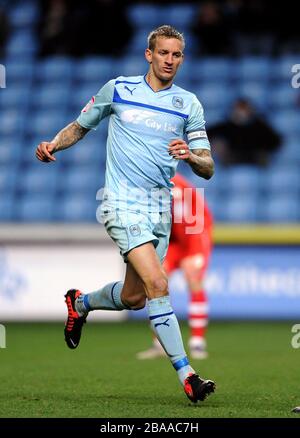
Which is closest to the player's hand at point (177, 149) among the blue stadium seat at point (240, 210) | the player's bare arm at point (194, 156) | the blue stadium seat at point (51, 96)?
the player's bare arm at point (194, 156)

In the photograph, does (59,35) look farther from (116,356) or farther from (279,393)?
(279,393)

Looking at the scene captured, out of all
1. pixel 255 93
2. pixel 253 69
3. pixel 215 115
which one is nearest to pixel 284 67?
pixel 253 69

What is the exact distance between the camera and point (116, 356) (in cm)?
977

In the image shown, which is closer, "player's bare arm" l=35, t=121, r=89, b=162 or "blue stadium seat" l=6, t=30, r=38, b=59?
"player's bare arm" l=35, t=121, r=89, b=162

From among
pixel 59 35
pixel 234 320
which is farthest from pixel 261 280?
pixel 59 35

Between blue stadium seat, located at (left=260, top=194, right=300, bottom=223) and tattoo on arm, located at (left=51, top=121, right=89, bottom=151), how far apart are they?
27.8ft

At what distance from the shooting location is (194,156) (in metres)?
6.35

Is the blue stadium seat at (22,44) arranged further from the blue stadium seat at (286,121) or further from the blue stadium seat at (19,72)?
the blue stadium seat at (286,121)

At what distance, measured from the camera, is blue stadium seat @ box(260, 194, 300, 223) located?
15117 millimetres

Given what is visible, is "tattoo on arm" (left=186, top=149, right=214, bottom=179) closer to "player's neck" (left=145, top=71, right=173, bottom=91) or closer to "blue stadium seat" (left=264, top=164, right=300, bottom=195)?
"player's neck" (left=145, top=71, right=173, bottom=91)

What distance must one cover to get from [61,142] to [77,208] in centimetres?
861

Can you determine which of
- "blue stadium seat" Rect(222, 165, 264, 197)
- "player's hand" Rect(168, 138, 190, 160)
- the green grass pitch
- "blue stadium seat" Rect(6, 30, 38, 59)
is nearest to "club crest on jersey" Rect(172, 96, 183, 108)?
"player's hand" Rect(168, 138, 190, 160)

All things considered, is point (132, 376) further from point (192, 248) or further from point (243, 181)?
point (243, 181)

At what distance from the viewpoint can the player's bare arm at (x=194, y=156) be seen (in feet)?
20.1
